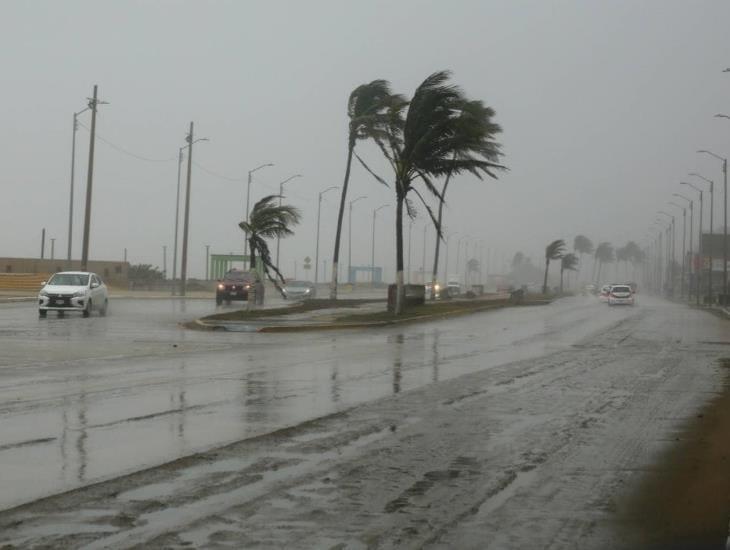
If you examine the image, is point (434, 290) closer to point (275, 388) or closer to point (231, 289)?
point (231, 289)

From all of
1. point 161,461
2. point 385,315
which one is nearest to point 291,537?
point 161,461

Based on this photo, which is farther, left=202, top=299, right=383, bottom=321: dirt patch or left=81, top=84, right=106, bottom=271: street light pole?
left=81, top=84, right=106, bottom=271: street light pole

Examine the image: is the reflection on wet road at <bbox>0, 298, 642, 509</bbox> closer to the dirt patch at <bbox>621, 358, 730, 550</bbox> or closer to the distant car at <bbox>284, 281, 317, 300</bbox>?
the dirt patch at <bbox>621, 358, 730, 550</bbox>

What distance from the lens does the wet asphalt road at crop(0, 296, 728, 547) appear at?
398 inches

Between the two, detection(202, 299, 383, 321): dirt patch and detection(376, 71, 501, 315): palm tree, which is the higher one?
detection(376, 71, 501, 315): palm tree

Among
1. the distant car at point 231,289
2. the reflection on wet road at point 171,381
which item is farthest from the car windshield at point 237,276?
the reflection on wet road at point 171,381

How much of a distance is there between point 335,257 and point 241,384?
3794 cm

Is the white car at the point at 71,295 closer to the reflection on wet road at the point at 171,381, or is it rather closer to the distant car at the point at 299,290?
the reflection on wet road at the point at 171,381

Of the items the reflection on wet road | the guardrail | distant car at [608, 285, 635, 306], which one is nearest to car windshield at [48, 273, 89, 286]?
the reflection on wet road

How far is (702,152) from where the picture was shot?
6606 centimetres

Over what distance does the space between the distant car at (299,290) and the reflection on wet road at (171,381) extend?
33756mm

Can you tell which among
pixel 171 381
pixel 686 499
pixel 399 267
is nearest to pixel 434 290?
pixel 399 267

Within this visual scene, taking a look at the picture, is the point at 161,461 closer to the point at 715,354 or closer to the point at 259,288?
the point at 715,354

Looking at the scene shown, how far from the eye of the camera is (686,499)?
8.53 m
